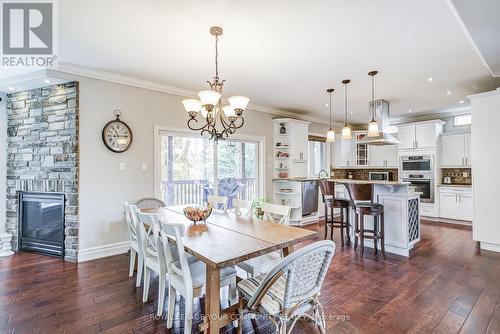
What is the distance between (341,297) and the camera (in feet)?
8.21

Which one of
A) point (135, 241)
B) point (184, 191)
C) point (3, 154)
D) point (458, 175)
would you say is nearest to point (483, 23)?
point (135, 241)

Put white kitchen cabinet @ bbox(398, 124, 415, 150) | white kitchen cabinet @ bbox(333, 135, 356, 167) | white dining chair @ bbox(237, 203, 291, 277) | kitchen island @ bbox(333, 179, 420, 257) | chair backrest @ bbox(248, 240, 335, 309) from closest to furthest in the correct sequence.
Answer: chair backrest @ bbox(248, 240, 335, 309), white dining chair @ bbox(237, 203, 291, 277), kitchen island @ bbox(333, 179, 420, 257), white kitchen cabinet @ bbox(398, 124, 415, 150), white kitchen cabinet @ bbox(333, 135, 356, 167)

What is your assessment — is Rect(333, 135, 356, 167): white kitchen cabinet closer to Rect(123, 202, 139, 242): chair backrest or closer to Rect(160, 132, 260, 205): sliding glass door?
Rect(160, 132, 260, 205): sliding glass door

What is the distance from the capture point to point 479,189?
3.91 meters

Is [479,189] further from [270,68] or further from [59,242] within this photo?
[59,242]

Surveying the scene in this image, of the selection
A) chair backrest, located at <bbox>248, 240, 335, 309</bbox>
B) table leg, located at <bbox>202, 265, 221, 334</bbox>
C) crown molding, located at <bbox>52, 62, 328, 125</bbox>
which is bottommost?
table leg, located at <bbox>202, 265, 221, 334</bbox>

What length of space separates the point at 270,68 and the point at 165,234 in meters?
2.62

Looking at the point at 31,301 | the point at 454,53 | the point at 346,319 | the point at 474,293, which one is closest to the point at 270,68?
the point at 454,53

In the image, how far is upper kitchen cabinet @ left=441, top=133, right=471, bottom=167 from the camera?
571cm

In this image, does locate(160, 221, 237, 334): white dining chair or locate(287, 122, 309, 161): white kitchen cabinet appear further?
locate(287, 122, 309, 161): white kitchen cabinet


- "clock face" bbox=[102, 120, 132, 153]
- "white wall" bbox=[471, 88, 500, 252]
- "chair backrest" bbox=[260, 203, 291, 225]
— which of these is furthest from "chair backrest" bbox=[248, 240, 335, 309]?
"white wall" bbox=[471, 88, 500, 252]

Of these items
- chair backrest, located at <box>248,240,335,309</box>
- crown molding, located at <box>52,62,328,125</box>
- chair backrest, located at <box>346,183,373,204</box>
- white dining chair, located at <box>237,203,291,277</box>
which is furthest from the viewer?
chair backrest, located at <box>346,183,373,204</box>

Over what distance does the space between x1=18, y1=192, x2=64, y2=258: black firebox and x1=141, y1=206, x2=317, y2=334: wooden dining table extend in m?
2.05

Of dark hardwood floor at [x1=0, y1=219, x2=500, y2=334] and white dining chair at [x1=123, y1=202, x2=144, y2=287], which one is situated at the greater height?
white dining chair at [x1=123, y1=202, x2=144, y2=287]
